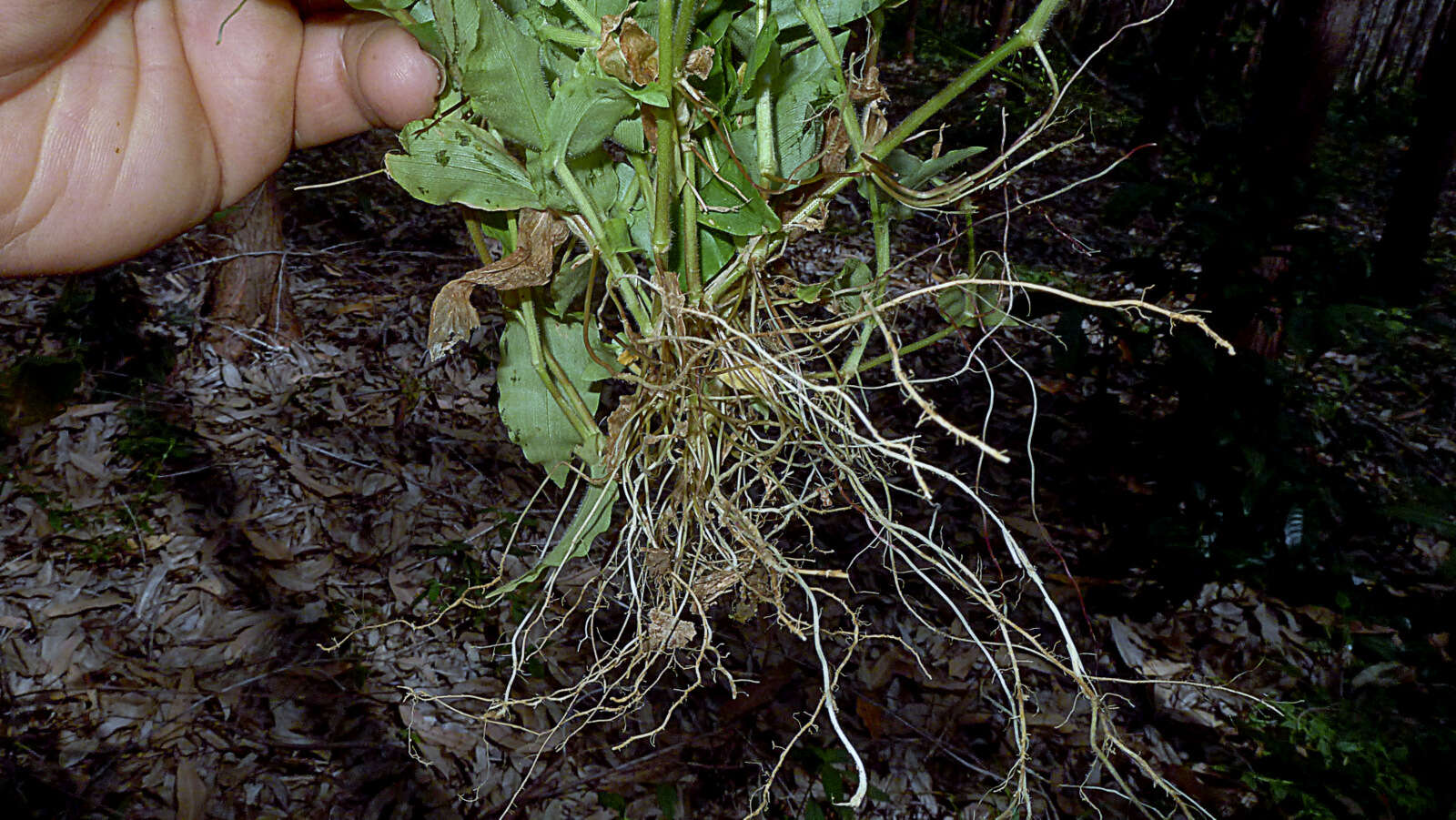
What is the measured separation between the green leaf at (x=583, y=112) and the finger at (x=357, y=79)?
0.33m

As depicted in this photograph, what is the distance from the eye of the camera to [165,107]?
3.26ft

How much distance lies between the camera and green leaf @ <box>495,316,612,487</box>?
2.55ft

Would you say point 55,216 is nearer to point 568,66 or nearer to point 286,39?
point 286,39

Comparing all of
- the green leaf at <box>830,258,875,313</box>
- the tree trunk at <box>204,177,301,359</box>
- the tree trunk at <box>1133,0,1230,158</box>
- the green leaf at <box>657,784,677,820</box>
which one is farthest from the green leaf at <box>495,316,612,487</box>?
the tree trunk at <box>1133,0,1230,158</box>

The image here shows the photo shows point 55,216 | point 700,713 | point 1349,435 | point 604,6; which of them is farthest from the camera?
point 1349,435

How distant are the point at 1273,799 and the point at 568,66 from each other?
1.69m

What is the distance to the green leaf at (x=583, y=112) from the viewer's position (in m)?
0.58

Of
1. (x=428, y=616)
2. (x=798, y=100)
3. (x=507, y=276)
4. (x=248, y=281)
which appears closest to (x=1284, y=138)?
(x=798, y=100)

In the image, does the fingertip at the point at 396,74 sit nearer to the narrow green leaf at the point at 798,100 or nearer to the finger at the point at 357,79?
the finger at the point at 357,79

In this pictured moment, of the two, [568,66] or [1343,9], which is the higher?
[568,66]

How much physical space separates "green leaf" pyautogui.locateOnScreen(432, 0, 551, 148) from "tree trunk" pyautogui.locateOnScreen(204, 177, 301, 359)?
Result: 1.77m

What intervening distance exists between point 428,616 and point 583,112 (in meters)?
1.32

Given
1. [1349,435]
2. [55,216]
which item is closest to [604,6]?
[55,216]

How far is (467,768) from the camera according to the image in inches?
60.0
